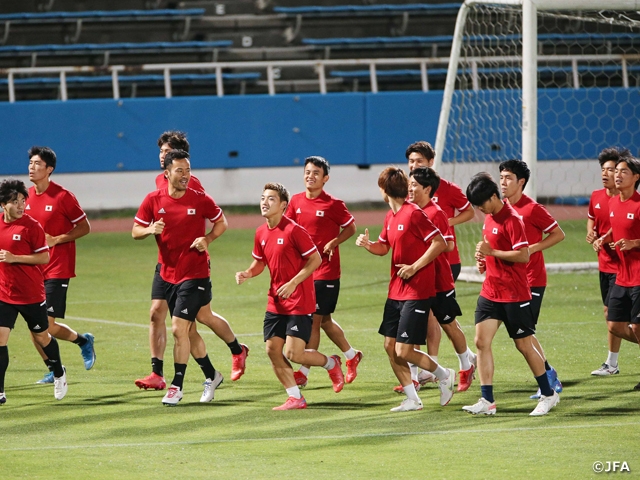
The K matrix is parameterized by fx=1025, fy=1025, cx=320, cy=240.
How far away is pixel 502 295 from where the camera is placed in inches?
292

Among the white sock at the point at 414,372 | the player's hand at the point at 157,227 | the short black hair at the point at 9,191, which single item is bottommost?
the white sock at the point at 414,372

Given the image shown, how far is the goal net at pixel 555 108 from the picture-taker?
20578mm

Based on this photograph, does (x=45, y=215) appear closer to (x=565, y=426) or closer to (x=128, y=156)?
(x=565, y=426)

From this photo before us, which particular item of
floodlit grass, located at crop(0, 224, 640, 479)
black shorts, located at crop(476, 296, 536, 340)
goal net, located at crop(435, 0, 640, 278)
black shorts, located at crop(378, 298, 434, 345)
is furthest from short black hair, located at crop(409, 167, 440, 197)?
goal net, located at crop(435, 0, 640, 278)

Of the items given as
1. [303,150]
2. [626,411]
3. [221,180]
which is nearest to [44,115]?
[221,180]

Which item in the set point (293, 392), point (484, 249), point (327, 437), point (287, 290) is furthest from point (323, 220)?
point (327, 437)

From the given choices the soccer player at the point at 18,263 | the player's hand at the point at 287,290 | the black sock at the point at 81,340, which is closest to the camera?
the player's hand at the point at 287,290

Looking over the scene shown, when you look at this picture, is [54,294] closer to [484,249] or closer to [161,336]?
[161,336]

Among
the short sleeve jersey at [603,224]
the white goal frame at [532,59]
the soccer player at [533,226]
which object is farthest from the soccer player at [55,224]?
the white goal frame at [532,59]

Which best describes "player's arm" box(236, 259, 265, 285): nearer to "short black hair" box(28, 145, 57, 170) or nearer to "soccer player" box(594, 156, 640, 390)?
"short black hair" box(28, 145, 57, 170)

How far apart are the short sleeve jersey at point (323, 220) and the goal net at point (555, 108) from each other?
997cm

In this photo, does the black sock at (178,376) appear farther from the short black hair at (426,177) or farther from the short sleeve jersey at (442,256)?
the short black hair at (426,177)

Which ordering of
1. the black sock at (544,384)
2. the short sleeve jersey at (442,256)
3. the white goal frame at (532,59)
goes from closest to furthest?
the black sock at (544,384) < the short sleeve jersey at (442,256) < the white goal frame at (532,59)

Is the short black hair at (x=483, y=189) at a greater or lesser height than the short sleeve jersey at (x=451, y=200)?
greater
